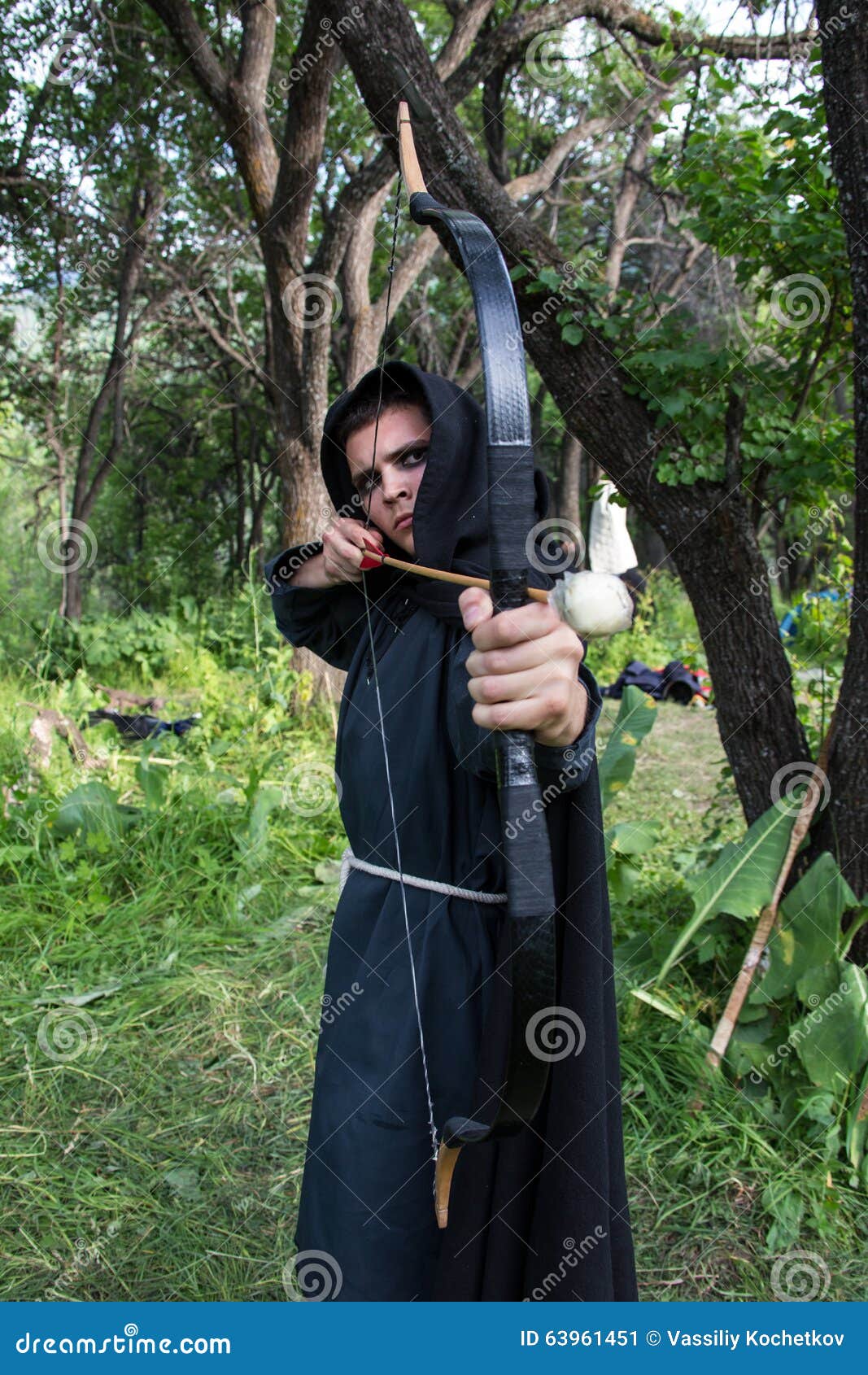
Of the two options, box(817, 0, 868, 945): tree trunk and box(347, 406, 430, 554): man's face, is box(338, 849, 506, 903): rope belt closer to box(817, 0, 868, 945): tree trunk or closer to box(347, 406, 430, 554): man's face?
box(347, 406, 430, 554): man's face

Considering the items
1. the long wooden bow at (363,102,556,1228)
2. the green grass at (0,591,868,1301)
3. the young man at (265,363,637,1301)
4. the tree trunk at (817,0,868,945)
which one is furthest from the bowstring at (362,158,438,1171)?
the tree trunk at (817,0,868,945)

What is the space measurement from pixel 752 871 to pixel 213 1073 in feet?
6.61

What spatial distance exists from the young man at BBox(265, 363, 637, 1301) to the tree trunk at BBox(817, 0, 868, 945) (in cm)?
159

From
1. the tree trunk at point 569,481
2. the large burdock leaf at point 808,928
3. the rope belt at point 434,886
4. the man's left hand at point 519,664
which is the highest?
the tree trunk at point 569,481

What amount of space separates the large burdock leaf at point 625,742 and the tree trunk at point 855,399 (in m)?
0.72

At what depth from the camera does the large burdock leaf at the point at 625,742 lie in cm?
355

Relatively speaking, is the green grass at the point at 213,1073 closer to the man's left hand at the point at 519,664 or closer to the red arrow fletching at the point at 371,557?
the red arrow fletching at the point at 371,557

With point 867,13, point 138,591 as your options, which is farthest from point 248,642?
point 867,13

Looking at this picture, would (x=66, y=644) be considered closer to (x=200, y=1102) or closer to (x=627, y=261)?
(x=200, y=1102)

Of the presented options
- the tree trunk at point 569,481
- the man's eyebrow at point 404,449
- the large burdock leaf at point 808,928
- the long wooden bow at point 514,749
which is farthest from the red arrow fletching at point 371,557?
the tree trunk at point 569,481

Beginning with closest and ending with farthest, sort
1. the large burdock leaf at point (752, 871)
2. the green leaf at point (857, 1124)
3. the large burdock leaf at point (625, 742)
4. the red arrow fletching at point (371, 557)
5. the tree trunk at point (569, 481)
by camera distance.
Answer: the red arrow fletching at point (371, 557) → the green leaf at point (857, 1124) → the large burdock leaf at point (752, 871) → the large burdock leaf at point (625, 742) → the tree trunk at point (569, 481)

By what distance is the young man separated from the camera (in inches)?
60.2

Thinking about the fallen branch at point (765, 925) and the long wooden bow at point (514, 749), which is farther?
the fallen branch at point (765, 925)

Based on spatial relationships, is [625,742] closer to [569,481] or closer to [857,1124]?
[857,1124]
